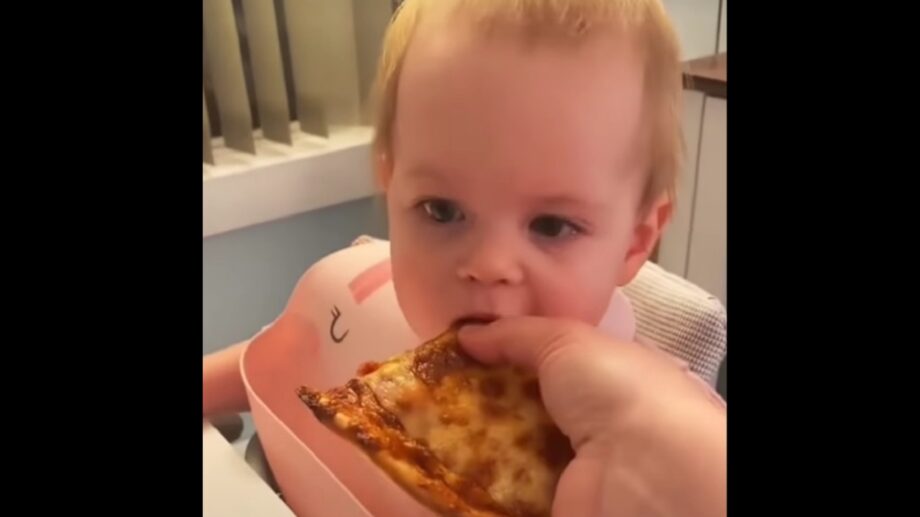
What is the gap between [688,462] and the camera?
1.27ft

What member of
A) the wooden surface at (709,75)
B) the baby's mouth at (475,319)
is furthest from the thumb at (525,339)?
the wooden surface at (709,75)

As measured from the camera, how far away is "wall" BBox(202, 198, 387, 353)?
462 mm

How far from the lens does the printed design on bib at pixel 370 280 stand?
468 millimetres

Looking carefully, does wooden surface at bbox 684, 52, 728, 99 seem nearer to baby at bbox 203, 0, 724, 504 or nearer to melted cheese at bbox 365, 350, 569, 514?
baby at bbox 203, 0, 724, 504

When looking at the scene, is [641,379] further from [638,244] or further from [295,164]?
[295,164]

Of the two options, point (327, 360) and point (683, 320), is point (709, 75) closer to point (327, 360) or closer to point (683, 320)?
point (683, 320)

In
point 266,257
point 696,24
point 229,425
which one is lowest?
point 229,425

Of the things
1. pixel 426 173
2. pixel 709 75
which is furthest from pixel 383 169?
pixel 709 75

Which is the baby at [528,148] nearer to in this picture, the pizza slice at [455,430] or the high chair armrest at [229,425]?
the pizza slice at [455,430]

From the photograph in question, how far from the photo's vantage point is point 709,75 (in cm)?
40

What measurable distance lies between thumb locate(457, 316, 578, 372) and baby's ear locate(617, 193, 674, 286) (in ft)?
0.14

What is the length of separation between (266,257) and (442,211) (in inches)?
4.2

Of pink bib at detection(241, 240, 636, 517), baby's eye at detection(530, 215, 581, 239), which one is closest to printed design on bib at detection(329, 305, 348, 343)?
pink bib at detection(241, 240, 636, 517)
